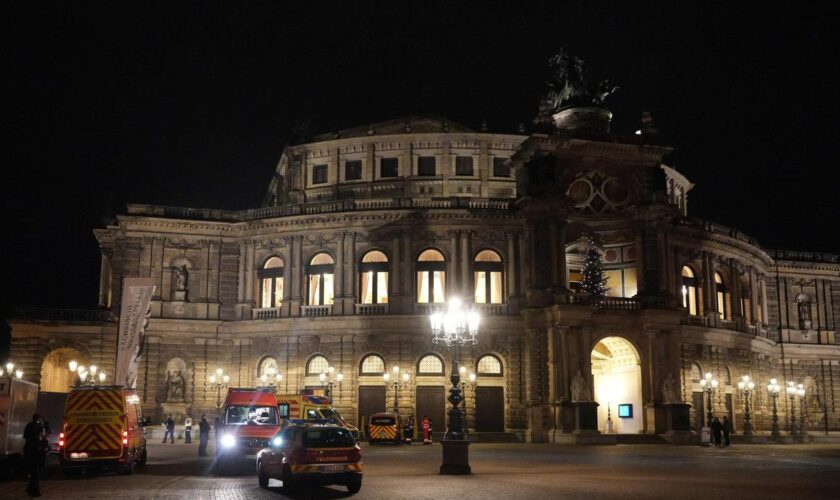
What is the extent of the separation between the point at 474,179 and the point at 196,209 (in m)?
20.1

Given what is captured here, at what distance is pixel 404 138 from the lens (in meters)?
67.1

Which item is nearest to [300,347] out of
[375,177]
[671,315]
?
[375,177]

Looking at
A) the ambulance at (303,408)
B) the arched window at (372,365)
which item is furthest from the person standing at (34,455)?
the arched window at (372,365)

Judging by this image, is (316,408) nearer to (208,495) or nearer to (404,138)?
(208,495)

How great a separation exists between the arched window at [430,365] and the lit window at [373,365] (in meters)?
2.43

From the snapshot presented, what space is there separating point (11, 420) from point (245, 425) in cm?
753

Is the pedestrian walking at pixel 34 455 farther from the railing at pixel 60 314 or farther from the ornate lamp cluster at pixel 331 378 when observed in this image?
the railing at pixel 60 314

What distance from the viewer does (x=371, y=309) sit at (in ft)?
192

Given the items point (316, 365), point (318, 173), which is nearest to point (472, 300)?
point (316, 365)

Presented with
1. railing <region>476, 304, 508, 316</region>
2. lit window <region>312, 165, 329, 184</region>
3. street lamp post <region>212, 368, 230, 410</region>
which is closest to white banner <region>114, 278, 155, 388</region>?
street lamp post <region>212, 368, 230, 410</region>

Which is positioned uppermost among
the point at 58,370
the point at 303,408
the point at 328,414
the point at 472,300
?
the point at 472,300

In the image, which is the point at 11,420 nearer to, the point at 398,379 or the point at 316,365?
the point at 398,379

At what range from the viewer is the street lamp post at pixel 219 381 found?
58.8m

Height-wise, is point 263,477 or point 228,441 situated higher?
point 228,441
